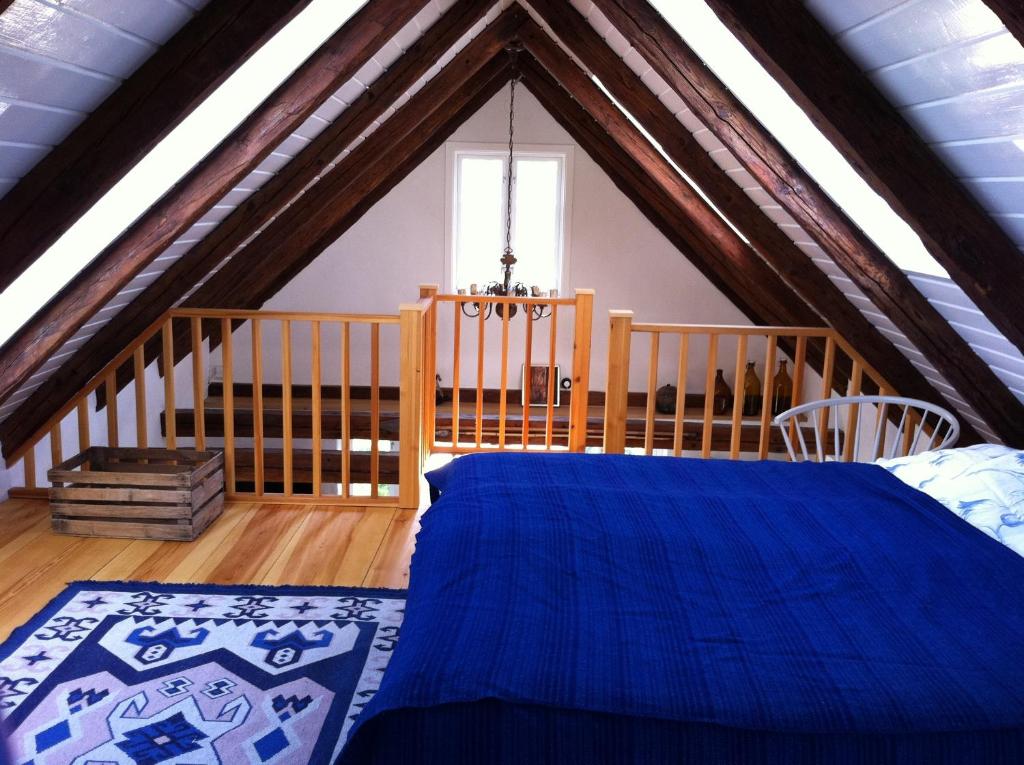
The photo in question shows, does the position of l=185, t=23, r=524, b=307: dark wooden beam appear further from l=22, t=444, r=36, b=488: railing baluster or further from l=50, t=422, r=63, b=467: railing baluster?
l=22, t=444, r=36, b=488: railing baluster

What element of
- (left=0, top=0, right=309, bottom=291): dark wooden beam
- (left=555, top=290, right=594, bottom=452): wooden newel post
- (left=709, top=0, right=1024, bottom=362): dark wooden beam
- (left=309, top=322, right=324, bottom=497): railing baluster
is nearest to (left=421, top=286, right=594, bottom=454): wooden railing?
(left=555, top=290, right=594, bottom=452): wooden newel post

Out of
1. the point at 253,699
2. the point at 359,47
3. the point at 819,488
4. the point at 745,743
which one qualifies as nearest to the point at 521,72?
the point at 359,47

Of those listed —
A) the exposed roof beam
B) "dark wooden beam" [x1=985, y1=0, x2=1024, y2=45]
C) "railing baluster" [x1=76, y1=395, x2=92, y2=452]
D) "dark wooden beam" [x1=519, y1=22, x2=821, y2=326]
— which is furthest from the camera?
"dark wooden beam" [x1=519, y1=22, x2=821, y2=326]

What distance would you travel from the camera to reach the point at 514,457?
2801 millimetres

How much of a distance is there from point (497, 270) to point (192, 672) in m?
4.16

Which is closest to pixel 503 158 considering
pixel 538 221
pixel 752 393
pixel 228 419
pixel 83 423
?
pixel 538 221

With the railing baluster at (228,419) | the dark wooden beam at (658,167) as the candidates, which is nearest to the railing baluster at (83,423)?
the railing baluster at (228,419)

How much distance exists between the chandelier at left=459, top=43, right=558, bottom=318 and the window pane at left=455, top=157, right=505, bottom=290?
0.08 m

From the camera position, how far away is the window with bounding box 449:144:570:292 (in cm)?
611

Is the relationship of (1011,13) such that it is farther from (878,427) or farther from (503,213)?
(503,213)

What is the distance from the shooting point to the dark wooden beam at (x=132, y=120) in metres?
2.10

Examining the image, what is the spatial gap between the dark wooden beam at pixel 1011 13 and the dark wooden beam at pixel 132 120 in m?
1.43

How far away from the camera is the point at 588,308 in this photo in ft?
14.1

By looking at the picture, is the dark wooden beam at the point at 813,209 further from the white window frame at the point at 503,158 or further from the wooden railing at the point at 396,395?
the white window frame at the point at 503,158
